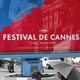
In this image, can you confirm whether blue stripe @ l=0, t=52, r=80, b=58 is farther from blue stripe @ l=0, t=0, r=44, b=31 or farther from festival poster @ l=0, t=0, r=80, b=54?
blue stripe @ l=0, t=0, r=44, b=31

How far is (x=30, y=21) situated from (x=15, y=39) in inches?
14.5

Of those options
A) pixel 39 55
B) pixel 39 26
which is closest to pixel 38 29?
pixel 39 26

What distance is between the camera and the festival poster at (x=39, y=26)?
5652 mm

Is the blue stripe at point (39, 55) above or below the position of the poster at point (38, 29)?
below

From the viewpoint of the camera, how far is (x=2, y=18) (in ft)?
18.6

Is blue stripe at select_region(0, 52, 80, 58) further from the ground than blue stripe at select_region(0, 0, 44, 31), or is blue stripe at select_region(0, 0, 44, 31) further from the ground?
blue stripe at select_region(0, 0, 44, 31)

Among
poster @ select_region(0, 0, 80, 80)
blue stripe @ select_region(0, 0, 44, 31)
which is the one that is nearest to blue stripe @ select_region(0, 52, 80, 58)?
poster @ select_region(0, 0, 80, 80)

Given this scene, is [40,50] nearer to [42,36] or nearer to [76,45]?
[42,36]

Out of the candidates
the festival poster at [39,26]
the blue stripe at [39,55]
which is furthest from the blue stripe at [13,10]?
the blue stripe at [39,55]

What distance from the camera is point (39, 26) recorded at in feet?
18.8

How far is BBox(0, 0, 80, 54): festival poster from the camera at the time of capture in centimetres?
565

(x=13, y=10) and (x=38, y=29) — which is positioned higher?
(x=13, y=10)

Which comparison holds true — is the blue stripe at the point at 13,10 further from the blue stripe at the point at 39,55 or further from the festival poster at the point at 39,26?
the blue stripe at the point at 39,55

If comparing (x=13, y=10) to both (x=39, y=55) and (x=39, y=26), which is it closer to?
(x=39, y=26)
